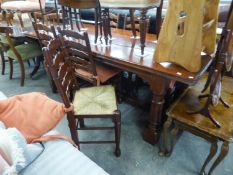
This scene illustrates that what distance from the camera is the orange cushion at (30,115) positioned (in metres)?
0.88

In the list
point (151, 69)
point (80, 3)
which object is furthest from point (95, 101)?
point (80, 3)

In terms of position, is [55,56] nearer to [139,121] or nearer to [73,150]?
[73,150]

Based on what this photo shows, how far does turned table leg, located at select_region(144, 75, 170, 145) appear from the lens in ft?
4.02

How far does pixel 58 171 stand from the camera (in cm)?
78

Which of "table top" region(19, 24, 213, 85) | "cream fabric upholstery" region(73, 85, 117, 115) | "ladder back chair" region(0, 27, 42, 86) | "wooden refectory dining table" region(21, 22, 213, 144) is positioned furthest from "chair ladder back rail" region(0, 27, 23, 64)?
"cream fabric upholstery" region(73, 85, 117, 115)

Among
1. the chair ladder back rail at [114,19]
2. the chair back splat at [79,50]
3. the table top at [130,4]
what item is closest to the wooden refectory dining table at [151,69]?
the chair back splat at [79,50]

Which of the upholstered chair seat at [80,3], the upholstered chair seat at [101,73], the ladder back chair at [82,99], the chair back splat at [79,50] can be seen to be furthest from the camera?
the upholstered chair seat at [80,3]

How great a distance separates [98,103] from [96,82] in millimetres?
249

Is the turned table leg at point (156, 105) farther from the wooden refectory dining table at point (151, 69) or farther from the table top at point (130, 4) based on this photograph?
the table top at point (130, 4)

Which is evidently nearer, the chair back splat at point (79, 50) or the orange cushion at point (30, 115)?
the orange cushion at point (30, 115)

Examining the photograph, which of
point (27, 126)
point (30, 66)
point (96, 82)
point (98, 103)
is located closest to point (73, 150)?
point (27, 126)

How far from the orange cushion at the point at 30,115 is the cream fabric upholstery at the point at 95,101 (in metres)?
0.35

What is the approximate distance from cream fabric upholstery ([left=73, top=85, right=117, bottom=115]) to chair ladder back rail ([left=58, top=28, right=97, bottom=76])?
6.3 inches

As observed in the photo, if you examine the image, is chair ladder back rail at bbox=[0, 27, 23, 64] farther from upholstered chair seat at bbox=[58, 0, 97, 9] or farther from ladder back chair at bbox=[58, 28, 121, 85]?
→ ladder back chair at bbox=[58, 28, 121, 85]
